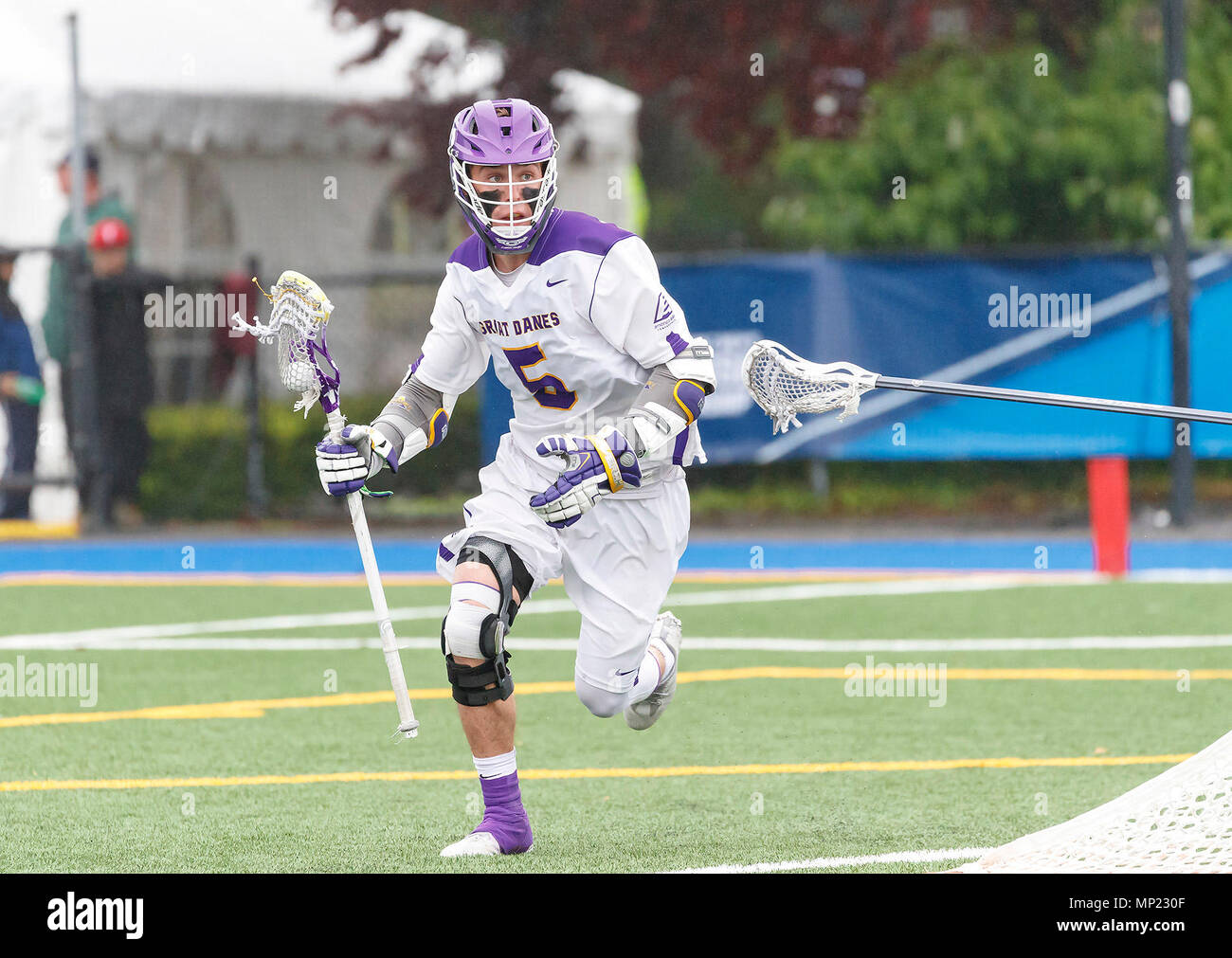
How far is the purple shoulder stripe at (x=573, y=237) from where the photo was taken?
6.27m

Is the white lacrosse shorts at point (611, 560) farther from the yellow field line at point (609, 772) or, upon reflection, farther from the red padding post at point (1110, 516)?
the red padding post at point (1110, 516)

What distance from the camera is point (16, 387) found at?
1620cm

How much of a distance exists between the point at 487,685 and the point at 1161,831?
192 cm

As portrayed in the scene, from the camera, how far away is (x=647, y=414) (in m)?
6.08

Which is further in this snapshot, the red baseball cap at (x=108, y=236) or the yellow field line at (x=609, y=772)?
the red baseball cap at (x=108, y=236)

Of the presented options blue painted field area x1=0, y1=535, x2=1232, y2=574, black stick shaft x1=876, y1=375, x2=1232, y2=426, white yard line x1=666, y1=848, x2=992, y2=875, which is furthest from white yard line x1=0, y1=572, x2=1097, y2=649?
black stick shaft x1=876, y1=375, x2=1232, y2=426

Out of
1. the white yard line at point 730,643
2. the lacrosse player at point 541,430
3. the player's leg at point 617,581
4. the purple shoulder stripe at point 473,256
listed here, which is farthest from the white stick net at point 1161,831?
the white yard line at point 730,643

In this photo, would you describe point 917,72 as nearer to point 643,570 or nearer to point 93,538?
point 93,538

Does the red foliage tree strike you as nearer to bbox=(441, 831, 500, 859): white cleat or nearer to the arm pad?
the arm pad

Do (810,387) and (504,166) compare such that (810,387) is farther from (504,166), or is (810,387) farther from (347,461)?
(347,461)

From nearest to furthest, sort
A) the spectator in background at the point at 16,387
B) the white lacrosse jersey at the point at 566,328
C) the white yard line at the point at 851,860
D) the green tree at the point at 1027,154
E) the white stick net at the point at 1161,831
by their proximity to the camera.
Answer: the white stick net at the point at 1161,831 → the white yard line at the point at 851,860 → the white lacrosse jersey at the point at 566,328 → the spectator in background at the point at 16,387 → the green tree at the point at 1027,154

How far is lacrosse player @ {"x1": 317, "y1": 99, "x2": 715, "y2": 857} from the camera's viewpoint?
237 inches

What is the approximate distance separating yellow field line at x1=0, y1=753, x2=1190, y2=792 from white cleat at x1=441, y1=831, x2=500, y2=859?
1111 mm
